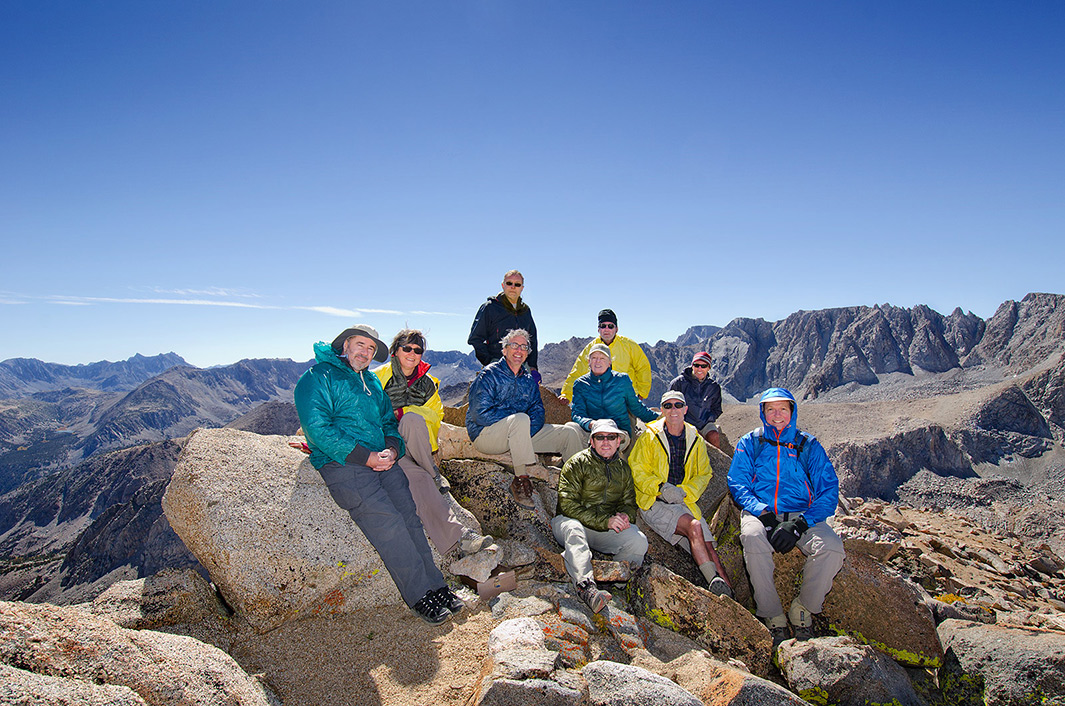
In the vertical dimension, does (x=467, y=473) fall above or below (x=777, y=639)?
above

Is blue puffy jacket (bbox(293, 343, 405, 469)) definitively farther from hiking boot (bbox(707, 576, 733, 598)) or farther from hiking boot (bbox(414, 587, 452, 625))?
hiking boot (bbox(707, 576, 733, 598))

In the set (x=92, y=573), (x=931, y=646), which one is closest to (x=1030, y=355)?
(x=931, y=646)

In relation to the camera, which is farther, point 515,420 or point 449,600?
point 515,420

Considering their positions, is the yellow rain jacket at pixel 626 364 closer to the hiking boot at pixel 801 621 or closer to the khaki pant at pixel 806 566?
the khaki pant at pixel 806 566

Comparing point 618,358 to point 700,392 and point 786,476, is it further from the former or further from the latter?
point 786,476

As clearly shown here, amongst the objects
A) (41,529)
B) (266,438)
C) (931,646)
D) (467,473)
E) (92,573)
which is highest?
(266,438)

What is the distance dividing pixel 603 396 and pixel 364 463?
527cm

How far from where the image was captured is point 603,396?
10305 mm

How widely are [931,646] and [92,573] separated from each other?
590 feet

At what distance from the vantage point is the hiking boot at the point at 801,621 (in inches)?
295

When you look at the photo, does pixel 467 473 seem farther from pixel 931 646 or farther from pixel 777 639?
pixel 931 646

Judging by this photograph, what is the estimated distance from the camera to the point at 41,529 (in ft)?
654

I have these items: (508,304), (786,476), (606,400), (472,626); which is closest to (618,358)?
(606,400)

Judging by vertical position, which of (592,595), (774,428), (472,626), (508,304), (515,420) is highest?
(508,304)
